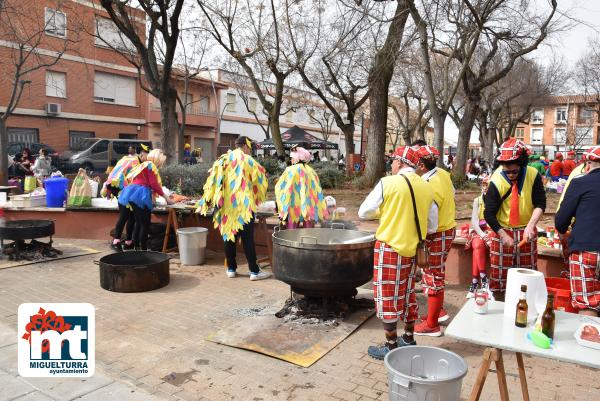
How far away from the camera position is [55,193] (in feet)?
31.1

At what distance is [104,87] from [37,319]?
88.5ft

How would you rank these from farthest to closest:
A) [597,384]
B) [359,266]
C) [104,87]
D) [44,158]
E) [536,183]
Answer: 1. [104,87]
2. [44,158]
3. [359,266]
4. [536,183]
5. [597,384]

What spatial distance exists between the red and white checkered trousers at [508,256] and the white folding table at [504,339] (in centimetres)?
147

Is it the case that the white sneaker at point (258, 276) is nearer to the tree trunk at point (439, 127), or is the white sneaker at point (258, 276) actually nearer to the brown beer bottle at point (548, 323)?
the brown beer bottle at point (548, 323)

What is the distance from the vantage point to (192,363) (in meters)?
3.95

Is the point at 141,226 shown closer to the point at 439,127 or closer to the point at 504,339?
the point at 504,339

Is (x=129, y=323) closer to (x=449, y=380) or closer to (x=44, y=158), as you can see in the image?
(x=449, y=380)

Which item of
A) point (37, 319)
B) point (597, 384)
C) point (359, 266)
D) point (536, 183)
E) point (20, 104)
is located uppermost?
point (20, 104)

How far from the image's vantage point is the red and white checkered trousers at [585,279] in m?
3.82

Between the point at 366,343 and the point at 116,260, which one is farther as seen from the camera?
the point at 116,260

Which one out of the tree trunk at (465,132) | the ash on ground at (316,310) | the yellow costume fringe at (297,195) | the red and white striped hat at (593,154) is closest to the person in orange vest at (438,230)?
the ash on ground at (316,310)

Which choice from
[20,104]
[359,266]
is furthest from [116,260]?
[20,104]

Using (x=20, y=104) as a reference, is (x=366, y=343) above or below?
below

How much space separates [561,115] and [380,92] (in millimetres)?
56136
